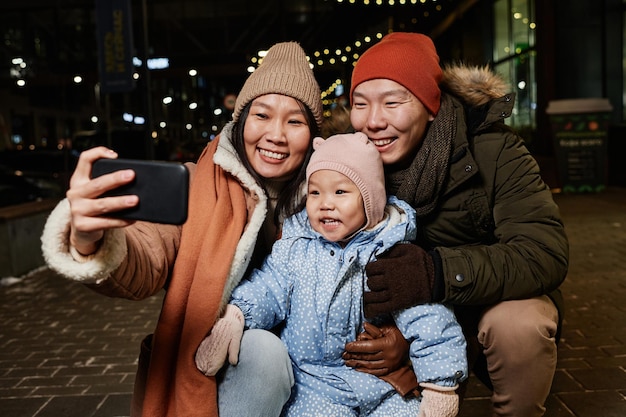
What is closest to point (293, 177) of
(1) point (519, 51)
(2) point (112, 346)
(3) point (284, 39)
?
(2) point (112, 346)

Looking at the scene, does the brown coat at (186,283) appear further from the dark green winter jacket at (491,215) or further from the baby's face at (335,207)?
the dark green winter jacket at (491,215)

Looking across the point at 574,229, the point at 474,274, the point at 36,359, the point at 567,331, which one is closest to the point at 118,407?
the point at 36,359

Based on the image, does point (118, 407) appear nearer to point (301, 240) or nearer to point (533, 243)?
point (301, 240)

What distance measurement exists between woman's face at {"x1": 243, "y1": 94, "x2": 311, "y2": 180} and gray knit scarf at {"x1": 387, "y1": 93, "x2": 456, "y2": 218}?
1.55ft

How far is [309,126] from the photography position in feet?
9.46

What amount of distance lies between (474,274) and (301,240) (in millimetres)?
690

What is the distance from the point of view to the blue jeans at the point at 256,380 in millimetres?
2256

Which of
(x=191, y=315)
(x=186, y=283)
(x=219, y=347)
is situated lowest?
(x=219, y=347)

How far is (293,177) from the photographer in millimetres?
2934

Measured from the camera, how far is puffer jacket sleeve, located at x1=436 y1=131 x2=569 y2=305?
246cm

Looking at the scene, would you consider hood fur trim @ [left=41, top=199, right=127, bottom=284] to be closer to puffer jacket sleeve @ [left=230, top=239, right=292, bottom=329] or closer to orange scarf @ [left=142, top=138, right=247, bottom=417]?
orange scarf @ [left=142, top=138, right=247, bottom=417]

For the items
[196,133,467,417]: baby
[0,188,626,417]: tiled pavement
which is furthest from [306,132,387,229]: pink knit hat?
[0,188,626,417]: tiled pavement

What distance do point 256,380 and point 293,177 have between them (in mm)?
1010

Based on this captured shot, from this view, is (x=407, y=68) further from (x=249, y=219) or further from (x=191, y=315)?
(x=191, y=315)
